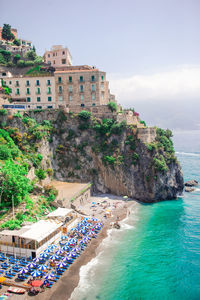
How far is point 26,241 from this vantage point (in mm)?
31719

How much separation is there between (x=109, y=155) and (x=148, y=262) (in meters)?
30.6

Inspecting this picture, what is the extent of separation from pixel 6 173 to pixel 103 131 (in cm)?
2904

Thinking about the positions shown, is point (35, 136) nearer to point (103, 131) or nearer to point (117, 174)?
point (103, 131)

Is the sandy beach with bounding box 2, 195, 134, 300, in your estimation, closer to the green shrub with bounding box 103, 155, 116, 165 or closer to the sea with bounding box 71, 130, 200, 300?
the sea with bounding box 71, 130, 200, 300

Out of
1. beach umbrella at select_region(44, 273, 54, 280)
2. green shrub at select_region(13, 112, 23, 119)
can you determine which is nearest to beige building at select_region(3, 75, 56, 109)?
green shrub at select_region(13, 112, 23, 119)

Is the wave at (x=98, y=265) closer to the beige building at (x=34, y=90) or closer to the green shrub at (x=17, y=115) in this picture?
the green shrub at (x=17, y=115)

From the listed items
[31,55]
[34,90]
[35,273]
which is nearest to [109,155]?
[34,90]

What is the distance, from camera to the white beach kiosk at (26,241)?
30973 millimetres

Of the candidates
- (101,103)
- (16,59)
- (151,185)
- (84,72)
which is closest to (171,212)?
(151,185)

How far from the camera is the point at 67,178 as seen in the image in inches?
2306

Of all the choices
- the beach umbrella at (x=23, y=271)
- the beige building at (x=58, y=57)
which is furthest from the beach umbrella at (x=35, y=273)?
the beige building at (x=58, y=57)

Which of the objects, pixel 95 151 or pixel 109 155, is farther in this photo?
pixel 95 151

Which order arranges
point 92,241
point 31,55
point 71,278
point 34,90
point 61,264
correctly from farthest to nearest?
point 31,55, point 34,90, point 92,241, point 61,264, point 71,278

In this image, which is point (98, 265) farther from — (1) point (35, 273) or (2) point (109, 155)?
(2) point (109, 155)
